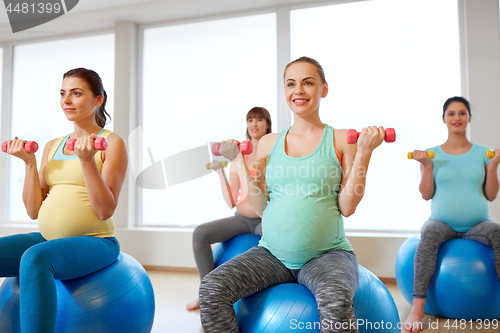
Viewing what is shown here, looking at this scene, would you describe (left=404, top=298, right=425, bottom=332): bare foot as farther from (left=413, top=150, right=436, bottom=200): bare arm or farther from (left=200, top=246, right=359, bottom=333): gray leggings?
(left=200, top=246, right=359, bottom=333): gray leggings

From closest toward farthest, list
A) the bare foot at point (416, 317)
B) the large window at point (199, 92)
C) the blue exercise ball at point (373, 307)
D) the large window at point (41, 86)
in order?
1. the blue exercise ball at point (373, 307)
2. the bare foot at point (416, 317)
3. the large window at point (199, 92)
4. the large window at point (41, 86)

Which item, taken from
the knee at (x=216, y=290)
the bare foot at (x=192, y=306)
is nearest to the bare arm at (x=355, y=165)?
the knee at (x=216, y=290)

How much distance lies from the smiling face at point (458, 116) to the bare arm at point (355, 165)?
123 cm

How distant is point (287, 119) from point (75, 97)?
79.2 inches

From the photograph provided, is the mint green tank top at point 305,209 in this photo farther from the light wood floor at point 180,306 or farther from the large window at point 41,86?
the large window at point 41,86

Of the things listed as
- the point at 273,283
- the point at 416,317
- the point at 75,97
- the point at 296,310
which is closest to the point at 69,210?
the point at 75,97

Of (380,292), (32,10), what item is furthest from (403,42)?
(32,10)

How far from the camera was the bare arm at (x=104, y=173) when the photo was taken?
142cm

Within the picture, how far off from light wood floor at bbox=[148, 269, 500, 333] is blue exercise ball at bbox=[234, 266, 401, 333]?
902 millimetres

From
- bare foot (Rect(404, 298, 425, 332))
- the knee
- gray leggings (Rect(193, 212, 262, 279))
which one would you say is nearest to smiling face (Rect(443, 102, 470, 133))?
bare foot (Rect(404, 298, 425, 332))

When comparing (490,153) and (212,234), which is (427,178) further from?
(212,234)

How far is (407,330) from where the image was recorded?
6.42 ft

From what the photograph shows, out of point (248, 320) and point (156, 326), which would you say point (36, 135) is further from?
point (248, 320)

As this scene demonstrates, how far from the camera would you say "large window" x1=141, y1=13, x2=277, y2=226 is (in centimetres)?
354
